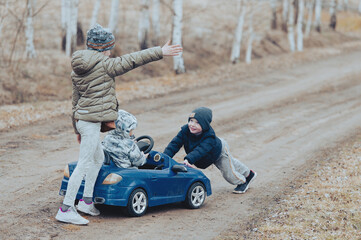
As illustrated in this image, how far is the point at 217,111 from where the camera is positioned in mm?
16297

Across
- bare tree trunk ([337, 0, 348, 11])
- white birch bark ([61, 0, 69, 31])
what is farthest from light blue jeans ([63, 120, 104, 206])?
bare tree trunk ([337, 0, 348, 11])

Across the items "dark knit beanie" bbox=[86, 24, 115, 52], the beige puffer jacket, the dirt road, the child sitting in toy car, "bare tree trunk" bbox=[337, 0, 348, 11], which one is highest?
"bare tree trunk" bbox=[337, 0, 348, 11]

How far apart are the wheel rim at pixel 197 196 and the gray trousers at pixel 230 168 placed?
2.53 ft

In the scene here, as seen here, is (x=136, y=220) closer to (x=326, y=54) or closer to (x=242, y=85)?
(x=242, y=85)

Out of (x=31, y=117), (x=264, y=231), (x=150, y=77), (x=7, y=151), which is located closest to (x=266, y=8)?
(x=150, y=77)

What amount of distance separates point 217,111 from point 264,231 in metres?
9.67

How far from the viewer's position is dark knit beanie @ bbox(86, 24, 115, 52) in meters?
6.41

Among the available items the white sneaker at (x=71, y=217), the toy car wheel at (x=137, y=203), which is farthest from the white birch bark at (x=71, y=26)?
the white sneaker at (x=71, y=217)

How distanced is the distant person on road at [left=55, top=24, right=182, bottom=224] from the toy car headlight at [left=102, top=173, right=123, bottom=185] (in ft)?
0.64

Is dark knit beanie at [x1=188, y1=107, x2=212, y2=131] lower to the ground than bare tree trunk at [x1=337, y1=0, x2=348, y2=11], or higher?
lower

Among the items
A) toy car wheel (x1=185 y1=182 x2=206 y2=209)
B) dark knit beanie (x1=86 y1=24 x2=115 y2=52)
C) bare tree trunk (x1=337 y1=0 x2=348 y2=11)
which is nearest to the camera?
dark knit beanie (x1=86 y1=24 x2=115 y2=52)

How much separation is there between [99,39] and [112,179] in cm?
179

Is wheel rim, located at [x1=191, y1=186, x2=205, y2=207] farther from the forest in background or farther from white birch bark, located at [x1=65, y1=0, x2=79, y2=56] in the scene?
white birch bark, located at [x1=65, y1=0, x2=79, y2=56]

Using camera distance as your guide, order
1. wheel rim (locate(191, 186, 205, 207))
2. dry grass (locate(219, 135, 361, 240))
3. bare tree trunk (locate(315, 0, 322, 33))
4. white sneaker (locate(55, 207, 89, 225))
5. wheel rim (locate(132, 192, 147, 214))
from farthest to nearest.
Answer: bare tree trunk (locate(315, 0, 322, 33))
wheel rim (locate(191, 186, 205, 207))
wheel rim (locate(132, 192, 147, 214))
dry grass (locate(219, 135, 361, 240))
white sneaker (locate(55, 207, 89, 225))
